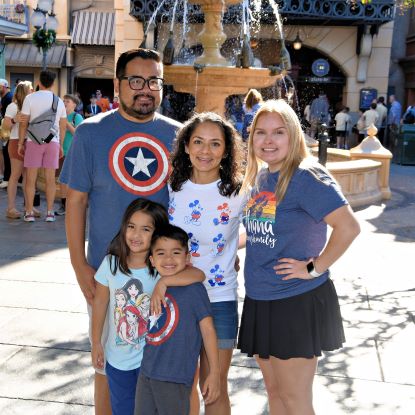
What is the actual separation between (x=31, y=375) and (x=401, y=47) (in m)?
25.9

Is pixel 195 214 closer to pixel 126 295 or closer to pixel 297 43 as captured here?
pixel 126 295

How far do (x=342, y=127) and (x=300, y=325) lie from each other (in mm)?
18403

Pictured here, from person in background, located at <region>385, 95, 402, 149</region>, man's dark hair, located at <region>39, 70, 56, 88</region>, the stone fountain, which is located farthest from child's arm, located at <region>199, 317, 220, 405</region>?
person in background, located at <region>385, 95, 402, 149</region>

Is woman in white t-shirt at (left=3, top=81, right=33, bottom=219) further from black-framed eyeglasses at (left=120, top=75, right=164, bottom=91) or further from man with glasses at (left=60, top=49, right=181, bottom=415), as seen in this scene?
black-framed eyeglasses at (left=120, top=75, right=164, bottom=91)

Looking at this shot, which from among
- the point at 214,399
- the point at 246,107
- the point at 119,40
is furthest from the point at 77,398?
the point at 119,40

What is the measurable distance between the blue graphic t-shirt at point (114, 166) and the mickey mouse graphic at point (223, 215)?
0.99 feet

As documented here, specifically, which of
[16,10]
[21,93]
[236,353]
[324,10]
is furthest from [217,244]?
[16,10]

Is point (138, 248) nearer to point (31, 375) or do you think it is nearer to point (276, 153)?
point (276, 153)

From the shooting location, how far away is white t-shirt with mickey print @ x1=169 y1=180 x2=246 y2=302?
2879mm

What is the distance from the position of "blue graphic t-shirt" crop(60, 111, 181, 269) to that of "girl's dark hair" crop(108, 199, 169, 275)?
0.49ft

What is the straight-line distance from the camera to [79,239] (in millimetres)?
3047

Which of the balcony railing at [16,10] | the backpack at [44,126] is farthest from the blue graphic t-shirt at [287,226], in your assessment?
the balcony railing at [16,10]

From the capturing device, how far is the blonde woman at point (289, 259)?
2.72 meters

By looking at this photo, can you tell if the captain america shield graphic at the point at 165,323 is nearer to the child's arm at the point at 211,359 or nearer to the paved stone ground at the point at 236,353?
the child's arm at the point at 211,359
